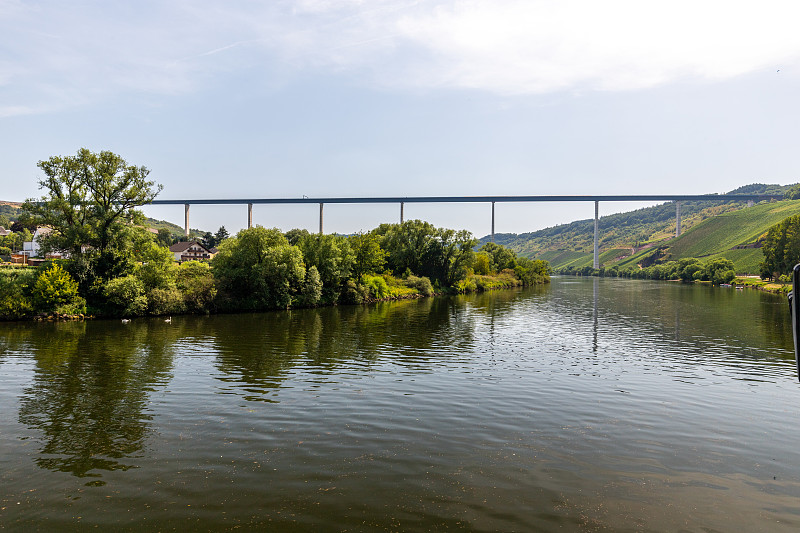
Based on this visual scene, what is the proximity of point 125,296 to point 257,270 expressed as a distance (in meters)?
13.8

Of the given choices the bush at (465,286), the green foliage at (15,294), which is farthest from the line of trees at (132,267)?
the bush at (465,286)

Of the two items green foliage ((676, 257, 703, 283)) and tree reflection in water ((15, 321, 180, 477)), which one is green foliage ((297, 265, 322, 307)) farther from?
green foliage ((676, 257, 703, 283))

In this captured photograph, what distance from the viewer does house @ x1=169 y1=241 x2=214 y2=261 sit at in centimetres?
11619

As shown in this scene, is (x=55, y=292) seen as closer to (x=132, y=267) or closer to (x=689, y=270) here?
(x=132, y=267)

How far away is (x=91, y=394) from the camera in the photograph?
2012 cm

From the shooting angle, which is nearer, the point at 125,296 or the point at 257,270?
the point at 125,296

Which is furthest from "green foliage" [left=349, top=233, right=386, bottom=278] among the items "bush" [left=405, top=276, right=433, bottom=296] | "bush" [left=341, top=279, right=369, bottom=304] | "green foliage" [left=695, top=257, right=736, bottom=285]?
"green foliage" [left=695, top=257, right=736, bottom=285]

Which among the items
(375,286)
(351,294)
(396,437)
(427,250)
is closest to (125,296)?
(351,294)

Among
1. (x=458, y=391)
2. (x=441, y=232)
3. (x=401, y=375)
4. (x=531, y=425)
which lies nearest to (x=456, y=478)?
(x=531, y=425)

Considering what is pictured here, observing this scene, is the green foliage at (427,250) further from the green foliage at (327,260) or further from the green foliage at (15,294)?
the green foliage at (15,294)

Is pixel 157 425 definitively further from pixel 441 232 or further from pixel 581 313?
pixel 441 232

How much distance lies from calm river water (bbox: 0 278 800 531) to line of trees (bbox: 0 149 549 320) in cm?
1439

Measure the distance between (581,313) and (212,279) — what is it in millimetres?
40199

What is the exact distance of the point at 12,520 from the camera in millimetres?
10164
